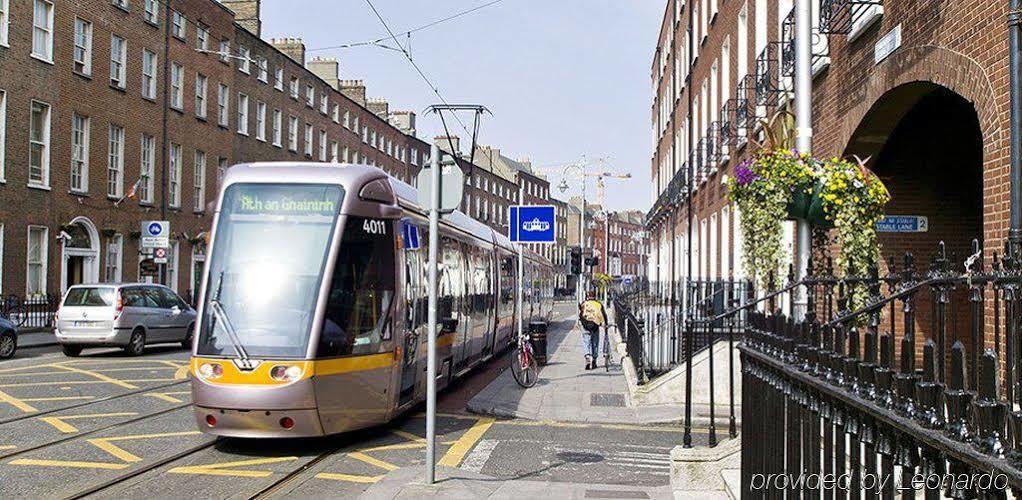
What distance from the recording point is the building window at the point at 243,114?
135ft

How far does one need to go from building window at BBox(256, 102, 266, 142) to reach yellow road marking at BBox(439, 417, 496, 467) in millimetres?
33651

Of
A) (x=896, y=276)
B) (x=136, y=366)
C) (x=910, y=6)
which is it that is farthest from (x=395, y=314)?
(x=136, y=366)

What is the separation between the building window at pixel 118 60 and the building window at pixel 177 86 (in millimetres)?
3294

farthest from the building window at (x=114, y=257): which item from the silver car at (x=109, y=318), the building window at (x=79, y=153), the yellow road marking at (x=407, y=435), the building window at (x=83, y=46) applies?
the yellow road marking at (x=407, y=435)

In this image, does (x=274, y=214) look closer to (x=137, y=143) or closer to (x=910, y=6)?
(x=910, y=6)

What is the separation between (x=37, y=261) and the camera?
2716 centimetres

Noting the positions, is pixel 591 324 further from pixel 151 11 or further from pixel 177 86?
pixel 177 86

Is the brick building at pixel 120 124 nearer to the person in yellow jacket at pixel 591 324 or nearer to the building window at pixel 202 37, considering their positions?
the building window at pixel 202 37

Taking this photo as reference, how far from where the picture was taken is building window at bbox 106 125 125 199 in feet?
101

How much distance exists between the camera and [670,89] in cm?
3866

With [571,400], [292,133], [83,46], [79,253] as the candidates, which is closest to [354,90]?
[292,133]

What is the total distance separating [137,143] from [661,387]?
25811 mm

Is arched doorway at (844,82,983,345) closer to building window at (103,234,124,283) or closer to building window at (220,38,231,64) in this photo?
building window at (103,234,124,283)

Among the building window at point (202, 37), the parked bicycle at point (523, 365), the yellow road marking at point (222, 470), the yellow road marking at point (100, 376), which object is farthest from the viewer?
the building window at point (202, 37)
